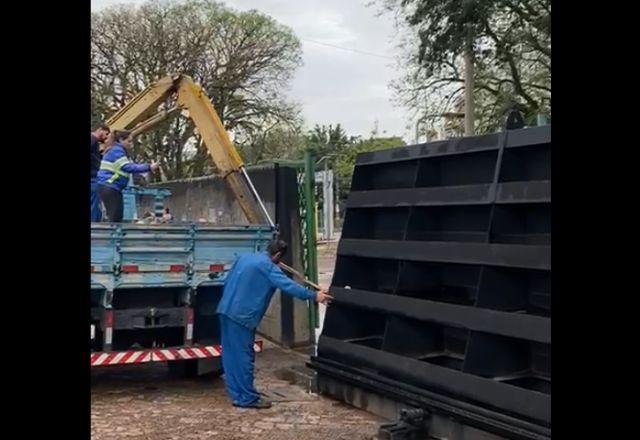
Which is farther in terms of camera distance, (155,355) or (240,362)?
(155,355)

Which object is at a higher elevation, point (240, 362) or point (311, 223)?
point (311, 223)

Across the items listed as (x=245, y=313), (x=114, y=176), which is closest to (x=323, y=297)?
(x=245, y=313)

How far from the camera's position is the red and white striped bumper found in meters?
7.02

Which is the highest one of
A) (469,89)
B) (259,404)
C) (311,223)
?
(469,89)

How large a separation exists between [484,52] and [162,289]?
33.7 ft

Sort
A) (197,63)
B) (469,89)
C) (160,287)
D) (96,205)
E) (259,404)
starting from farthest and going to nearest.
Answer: (197,63) → (469,89) → (96,205) → (160,287) → (259,404)

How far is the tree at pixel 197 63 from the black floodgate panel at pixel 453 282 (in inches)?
597

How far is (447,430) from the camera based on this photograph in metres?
5.25

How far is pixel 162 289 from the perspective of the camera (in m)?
7.29

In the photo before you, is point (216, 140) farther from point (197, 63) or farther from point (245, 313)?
point (197, 63)

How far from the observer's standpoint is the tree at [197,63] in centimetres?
2256

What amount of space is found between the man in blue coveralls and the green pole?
2503 mm
